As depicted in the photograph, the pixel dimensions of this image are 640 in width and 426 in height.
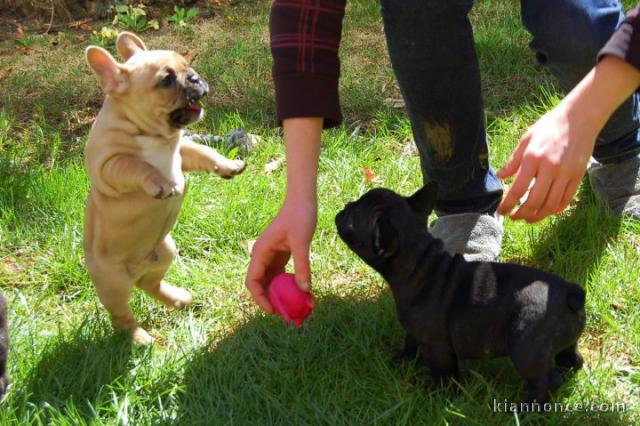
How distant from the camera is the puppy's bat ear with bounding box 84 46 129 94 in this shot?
2.37 meters

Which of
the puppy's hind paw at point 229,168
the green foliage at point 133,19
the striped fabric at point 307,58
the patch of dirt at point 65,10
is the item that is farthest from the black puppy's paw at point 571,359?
the patch of dirt at point 65,10

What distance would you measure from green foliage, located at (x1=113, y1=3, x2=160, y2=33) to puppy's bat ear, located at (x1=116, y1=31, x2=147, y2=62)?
3.94 meters

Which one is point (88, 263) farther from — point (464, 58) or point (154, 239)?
point (464, 58)

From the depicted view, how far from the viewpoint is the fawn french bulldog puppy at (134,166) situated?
2.38m

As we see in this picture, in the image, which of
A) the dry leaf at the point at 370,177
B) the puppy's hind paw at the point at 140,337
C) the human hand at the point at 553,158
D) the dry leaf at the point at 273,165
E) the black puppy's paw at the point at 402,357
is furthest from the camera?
the dry leaf at the point at 273,165

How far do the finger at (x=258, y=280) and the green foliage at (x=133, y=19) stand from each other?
185 inches

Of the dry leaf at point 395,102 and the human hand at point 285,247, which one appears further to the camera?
the dry leaf at point 395,102

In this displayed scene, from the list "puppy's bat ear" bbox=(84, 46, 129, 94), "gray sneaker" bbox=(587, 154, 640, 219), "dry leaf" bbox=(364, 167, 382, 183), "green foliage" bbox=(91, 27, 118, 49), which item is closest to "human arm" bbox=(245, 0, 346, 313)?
"puppy's bat ear" bbox=(84, 46, 129, 94)

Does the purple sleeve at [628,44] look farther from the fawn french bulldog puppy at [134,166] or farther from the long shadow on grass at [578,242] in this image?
the fawn french bulldog puppy at [134,166]

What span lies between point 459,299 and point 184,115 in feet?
3.72

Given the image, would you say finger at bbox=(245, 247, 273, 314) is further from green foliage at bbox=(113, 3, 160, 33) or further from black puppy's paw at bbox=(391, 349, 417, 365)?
green foliage at bbox=(113, 3, 160, 33)

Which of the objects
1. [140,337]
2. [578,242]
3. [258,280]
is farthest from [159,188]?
[578,242]

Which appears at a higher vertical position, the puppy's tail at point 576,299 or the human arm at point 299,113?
the human arm at point 299,113

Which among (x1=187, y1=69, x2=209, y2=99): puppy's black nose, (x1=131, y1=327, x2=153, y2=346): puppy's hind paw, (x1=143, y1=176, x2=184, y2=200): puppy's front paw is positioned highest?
(x1=187, y1=69, x2=209, y2=99): puppy's black nose
